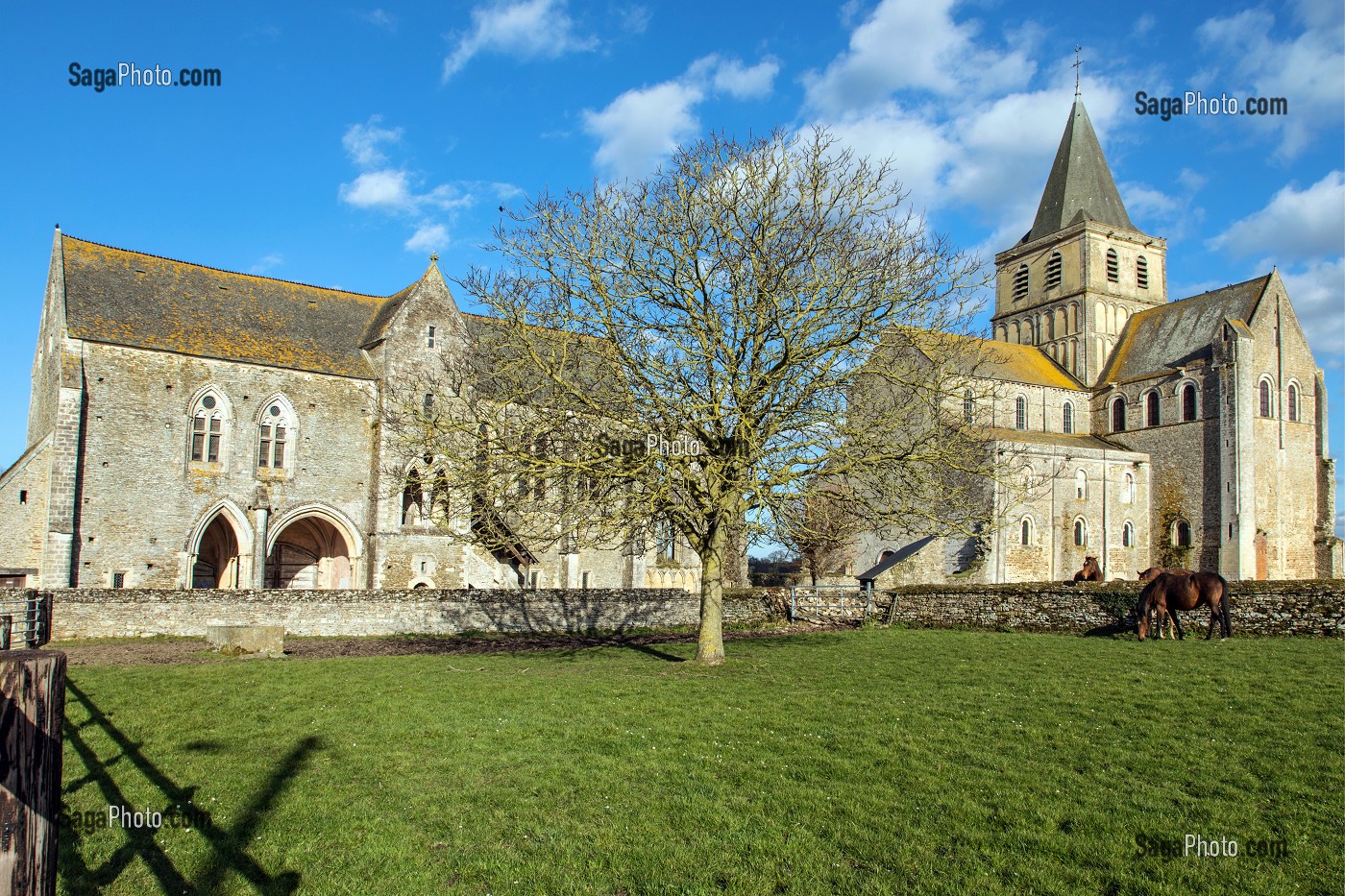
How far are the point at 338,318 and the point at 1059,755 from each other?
1307 inches

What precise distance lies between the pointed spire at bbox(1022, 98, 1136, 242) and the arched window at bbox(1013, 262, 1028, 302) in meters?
1.88

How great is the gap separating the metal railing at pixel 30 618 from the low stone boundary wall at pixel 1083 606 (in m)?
21.3

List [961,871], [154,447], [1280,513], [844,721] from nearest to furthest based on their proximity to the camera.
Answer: [961,871], [844,721], [154,447], [1280,513]

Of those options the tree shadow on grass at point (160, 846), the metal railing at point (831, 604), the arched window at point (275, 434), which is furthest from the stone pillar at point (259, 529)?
the tree shadow on grass at point (160, 846)

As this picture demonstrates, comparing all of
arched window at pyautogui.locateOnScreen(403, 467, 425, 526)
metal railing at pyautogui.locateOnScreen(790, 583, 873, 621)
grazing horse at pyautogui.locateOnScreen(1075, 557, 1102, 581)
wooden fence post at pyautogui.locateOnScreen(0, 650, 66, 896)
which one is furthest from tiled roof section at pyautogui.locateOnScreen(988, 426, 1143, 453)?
wooden fence post at pyautogui.locateOnScreen(0, 650, 66, 896)

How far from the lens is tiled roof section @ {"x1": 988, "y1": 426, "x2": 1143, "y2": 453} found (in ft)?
149

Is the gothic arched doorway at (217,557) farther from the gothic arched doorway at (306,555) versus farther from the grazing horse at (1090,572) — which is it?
the grazing horse at (1090,572)

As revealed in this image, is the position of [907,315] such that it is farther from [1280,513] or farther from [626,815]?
[1280,513]

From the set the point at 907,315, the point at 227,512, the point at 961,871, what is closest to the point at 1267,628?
the point at 907,315

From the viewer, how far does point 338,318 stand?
3628 cm

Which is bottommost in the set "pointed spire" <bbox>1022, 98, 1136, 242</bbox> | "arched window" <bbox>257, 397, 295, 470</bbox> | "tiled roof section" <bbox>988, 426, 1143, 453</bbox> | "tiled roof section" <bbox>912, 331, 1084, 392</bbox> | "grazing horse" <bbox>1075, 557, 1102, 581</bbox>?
"grazing horse" <bbox>1075, 557, 1102, 581</bbox>

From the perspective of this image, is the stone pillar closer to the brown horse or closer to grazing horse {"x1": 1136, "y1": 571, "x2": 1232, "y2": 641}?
grazing horse {"x1": 1136, "y1": 571, "x2": 1232, "y2": 641}

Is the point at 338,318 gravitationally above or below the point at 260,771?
above

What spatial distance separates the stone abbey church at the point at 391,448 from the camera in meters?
29.2
